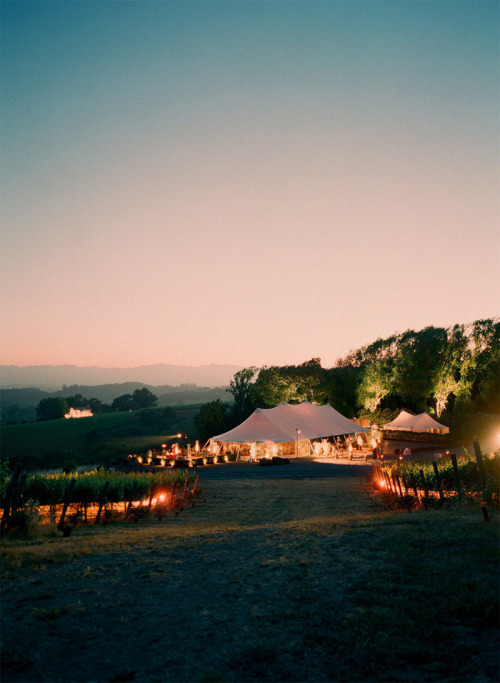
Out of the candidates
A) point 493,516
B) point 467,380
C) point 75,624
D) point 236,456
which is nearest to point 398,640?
point 75,624

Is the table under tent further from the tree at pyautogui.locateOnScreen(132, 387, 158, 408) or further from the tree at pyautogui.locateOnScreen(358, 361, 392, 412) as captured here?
the tree at pyautogui.locateOnScreen(132, 387, 158, 408)

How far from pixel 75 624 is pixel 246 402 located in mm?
52007

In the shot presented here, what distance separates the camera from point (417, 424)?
40594 mm

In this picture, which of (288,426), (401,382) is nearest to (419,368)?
(401,382)

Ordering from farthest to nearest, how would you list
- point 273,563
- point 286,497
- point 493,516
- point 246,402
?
point 246,402
point 286,497
point 493,516
point 273,563

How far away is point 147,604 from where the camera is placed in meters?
5.18

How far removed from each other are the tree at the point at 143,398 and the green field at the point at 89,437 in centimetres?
3412

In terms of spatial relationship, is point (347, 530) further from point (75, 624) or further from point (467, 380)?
point (467, 380)

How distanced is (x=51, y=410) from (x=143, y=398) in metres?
28.7

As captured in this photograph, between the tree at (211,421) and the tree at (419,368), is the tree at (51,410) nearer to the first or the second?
the tree at (211,421)

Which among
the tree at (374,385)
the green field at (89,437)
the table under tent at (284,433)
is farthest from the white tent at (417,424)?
the green field at (89,437)

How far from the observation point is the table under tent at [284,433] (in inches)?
1280

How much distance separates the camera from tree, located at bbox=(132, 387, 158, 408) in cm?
13362

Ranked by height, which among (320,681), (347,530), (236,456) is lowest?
(236,456)
